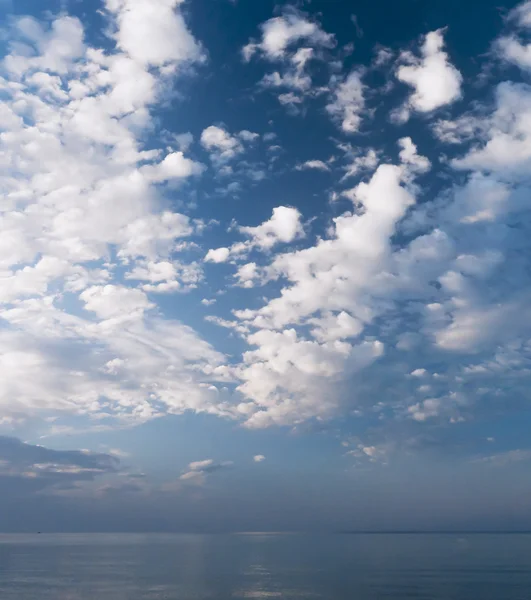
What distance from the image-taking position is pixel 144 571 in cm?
9275

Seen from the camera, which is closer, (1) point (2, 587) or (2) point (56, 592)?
(2) point (56, 592)

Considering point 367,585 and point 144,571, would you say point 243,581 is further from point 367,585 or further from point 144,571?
point 144,571

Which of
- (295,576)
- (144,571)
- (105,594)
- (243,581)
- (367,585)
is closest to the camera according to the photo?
(105,594)

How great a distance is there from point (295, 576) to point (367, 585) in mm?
15233

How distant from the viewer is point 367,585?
6981 cm

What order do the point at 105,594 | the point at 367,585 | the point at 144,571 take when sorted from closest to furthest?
the point at 105,594 → the point at 367,585 → the point at 144,571

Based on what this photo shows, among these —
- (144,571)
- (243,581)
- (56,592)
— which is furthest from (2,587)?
(243,581)

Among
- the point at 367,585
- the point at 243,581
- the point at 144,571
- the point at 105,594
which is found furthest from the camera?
the point at 144,571

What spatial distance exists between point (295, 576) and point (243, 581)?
33.7 feet

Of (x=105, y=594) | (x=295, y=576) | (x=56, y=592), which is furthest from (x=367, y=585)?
(x=56, y=592)

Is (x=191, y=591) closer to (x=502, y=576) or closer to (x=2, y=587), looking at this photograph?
(x=2, y=587)

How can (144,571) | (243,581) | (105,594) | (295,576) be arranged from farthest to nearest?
(144,571) < (295,576) < (243,581) < (105,594)

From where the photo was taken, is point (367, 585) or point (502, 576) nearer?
point (367, 585)

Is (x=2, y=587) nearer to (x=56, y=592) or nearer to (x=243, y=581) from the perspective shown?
(x=56, y=592)
